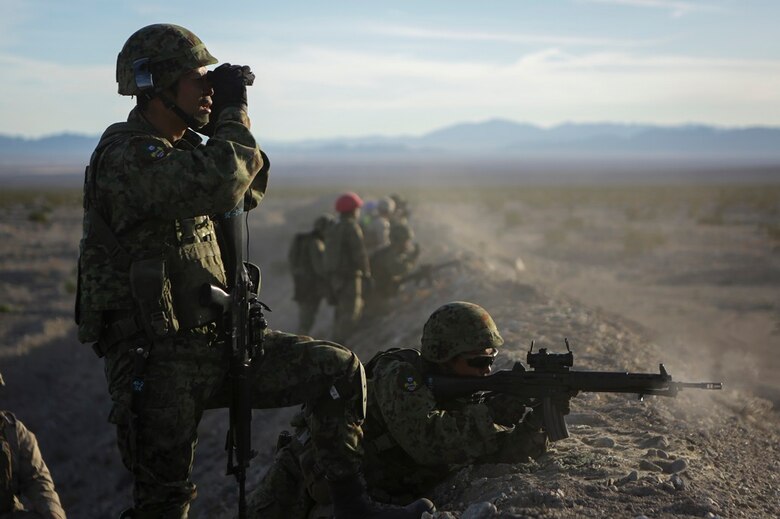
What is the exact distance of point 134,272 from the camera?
3562 mm

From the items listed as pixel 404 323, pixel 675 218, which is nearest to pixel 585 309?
pixel 404 323

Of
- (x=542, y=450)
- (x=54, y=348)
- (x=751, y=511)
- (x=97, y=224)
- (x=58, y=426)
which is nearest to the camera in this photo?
(x=97, y=224)

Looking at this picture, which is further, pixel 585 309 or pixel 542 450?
pixel 585 309

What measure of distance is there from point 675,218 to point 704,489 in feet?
113

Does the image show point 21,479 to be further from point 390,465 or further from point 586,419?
point 586,419

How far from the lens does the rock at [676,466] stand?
185 inches

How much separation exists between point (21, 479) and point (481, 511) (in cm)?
242

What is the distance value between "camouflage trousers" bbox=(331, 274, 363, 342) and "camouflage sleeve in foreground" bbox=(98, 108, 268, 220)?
24.8 feet

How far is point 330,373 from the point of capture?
3930 mm

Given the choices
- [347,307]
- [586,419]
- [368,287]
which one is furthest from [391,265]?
[586,419]

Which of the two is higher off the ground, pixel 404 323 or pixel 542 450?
pixel 542 450

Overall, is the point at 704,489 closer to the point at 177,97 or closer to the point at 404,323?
the point at 177,97

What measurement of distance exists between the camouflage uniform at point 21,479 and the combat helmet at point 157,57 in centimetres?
197

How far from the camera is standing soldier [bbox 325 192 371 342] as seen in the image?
430 inches
